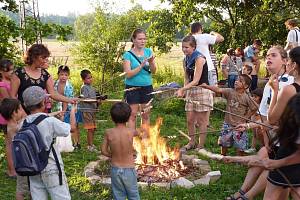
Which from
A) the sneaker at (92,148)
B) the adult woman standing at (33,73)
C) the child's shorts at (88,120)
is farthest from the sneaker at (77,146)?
the adult woman standing at (33,73)

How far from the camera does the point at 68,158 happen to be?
7.17 metres

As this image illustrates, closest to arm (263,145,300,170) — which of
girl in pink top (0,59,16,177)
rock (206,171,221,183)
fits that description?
rock (206,171,221,183)

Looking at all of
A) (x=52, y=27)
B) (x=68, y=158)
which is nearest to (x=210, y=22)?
(x=52, y=27)

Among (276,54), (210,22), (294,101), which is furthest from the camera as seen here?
(210,22)

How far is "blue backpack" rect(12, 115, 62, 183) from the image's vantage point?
12.8ft

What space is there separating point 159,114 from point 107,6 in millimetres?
6206

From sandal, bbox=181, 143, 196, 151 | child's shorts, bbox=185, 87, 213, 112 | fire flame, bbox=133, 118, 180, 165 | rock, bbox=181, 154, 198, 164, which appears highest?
child's shorts, bbox=185, 87, 213, 112

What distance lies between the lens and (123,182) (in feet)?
15.0

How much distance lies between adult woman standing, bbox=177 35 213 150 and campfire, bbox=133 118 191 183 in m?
0.58

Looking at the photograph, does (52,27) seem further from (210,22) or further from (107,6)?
(210,22)

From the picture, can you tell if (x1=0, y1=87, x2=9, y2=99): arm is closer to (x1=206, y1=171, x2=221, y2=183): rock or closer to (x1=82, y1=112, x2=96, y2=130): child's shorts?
(x1=82, y1=112, x2=96, y2=130): child's shorts

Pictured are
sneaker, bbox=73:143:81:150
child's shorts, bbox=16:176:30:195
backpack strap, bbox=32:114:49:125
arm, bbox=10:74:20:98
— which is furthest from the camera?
sneaker, bbox=73:143:81:150

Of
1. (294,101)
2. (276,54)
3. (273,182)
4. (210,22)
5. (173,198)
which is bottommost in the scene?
(173,198)

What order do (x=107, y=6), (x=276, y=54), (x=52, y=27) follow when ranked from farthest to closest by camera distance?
(x=107, y=6) < (x=52, y=27) < (x=276, y=54)
